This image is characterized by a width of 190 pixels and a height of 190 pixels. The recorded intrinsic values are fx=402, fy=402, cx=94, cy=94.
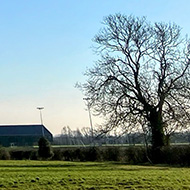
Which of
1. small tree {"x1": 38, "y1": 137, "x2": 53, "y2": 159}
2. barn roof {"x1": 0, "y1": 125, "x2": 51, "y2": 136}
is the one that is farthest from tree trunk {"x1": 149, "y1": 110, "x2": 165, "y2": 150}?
barn roof {"x1": 0, "y1": 125, "x2": 51, "y2": 136}

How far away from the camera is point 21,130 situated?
94438 millimetres

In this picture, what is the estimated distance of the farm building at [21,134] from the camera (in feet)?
297

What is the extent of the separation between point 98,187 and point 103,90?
22.2 meters

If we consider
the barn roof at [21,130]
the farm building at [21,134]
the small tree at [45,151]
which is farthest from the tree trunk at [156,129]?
the barn roof at [21,130]

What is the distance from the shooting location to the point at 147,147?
34.7 meters

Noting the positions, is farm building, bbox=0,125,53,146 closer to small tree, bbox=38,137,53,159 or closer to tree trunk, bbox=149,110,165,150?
small tree, bbox=38,137,53,159

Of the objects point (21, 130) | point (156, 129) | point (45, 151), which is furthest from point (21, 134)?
point (156, 129)

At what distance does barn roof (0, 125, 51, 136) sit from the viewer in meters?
93.0

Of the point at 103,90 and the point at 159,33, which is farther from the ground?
the point at 159,33

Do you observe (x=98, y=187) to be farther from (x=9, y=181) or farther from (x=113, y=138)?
(x=113, y=138)

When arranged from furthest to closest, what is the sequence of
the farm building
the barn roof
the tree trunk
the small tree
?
the barn roof < the farm building < the small tree < the tree trunk

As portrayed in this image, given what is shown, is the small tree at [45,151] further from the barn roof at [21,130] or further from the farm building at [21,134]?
the barn roof at [21,130]

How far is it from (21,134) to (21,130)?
1.37 metres

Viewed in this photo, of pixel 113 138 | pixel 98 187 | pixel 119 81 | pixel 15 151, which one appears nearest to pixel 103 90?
pixel 119 81
